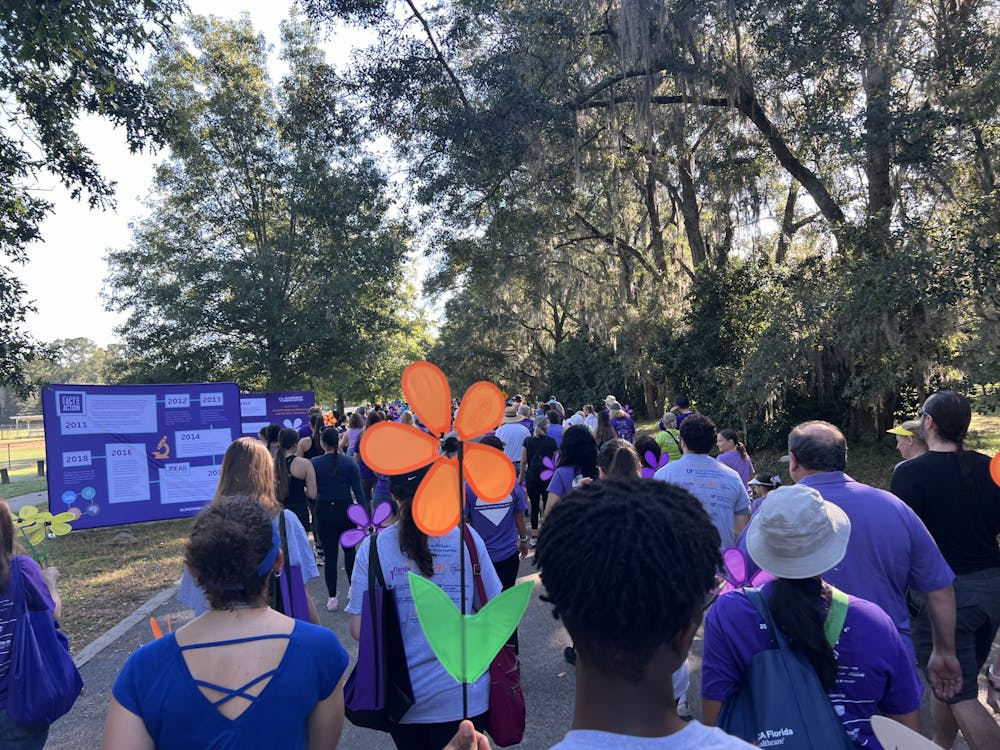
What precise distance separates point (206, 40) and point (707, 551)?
24.4 m

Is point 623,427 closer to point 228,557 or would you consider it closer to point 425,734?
point 425,734

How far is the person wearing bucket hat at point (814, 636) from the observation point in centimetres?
188

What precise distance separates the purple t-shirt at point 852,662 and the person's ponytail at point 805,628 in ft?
0.16

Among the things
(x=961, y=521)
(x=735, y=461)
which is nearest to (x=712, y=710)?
(x=961, y=521)

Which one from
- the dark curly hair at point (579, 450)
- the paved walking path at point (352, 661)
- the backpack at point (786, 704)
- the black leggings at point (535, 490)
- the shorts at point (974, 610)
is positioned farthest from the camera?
the black leggings at point (535, 490)

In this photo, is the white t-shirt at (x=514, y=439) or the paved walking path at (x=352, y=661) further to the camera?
the white t-shirt at (x=514, y=439)

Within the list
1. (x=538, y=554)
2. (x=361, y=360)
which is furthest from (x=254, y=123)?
(x=538, y=554)

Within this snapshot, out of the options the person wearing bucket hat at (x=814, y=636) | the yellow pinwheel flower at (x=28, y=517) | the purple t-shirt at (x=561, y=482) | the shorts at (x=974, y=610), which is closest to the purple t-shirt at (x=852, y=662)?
the person wearing bucket hat at (x=814, y=636)

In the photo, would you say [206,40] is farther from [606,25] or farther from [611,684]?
[611,684]

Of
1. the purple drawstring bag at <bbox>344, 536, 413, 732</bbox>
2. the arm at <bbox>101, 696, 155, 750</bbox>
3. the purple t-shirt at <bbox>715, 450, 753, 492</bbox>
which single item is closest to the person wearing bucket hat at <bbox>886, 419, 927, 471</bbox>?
the purple t-shirt at <bbox>715, 450, 753, 492</bbox>

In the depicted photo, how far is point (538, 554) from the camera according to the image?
4.51 ft

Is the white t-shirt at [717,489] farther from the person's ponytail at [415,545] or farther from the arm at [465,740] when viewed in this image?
the arm at [465,740]

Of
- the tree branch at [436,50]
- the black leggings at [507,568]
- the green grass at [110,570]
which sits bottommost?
the green grass at [110,570]

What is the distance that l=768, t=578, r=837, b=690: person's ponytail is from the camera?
1849mm
